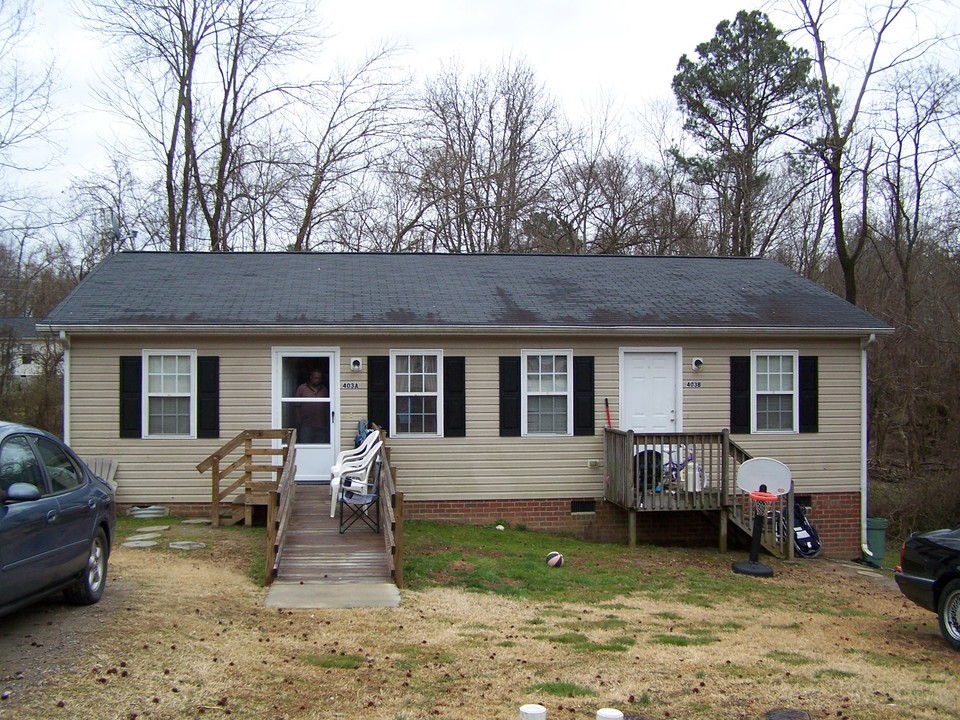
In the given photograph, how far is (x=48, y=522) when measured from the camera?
6285 mm

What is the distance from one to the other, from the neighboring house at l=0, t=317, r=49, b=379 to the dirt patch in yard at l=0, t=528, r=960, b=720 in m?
15.6

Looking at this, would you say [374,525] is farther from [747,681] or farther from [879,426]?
[879,426]

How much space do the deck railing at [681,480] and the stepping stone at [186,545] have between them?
596cm

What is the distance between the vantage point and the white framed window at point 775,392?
47.4ft

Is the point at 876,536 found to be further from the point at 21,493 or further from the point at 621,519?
the point at 21,493

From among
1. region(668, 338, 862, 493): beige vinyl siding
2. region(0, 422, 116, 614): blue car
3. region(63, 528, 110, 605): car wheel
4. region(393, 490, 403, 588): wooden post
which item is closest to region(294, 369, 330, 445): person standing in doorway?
region(393, 490, 403, 588): wooden post

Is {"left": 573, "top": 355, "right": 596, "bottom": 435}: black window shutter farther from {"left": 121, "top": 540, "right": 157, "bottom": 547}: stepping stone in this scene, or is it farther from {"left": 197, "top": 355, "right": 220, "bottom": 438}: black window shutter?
{"left": 121, "top": 540, "right": 157, "bottom": 547}: stepping stone

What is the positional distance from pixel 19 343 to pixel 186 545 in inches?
629

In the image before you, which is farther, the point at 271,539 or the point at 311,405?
the point at 311,405

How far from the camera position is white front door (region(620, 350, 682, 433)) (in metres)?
14.1

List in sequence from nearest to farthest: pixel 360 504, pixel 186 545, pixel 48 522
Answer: pixel 48 522 → pixel 186 545 → pixel 360 504

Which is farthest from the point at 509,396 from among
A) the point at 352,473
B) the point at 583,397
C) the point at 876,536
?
the point at 876,536

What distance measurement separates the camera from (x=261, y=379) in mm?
13352

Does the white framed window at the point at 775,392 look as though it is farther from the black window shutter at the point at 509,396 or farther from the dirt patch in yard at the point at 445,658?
the dirt patch in yard at the point at 445,658
